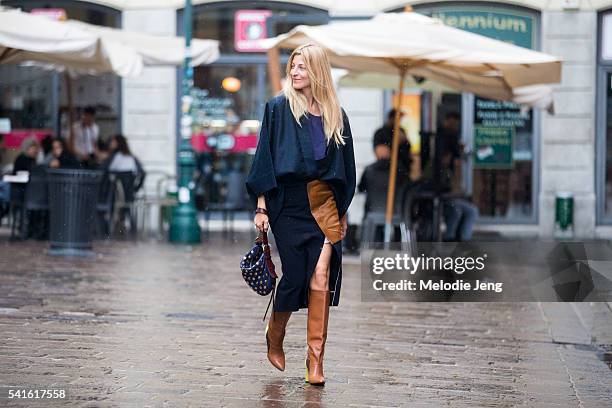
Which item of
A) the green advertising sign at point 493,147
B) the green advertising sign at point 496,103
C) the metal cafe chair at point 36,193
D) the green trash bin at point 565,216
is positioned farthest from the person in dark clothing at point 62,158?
the green trash bin at point 565,216

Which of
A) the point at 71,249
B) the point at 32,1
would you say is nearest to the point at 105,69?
the point at 71,249

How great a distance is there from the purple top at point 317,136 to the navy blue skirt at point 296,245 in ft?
0.57

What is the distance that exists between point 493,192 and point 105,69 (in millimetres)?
6889

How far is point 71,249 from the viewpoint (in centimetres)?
1373

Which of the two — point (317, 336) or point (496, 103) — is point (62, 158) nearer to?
point (496, 103)

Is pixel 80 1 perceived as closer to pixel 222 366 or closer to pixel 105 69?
pixel 105 69

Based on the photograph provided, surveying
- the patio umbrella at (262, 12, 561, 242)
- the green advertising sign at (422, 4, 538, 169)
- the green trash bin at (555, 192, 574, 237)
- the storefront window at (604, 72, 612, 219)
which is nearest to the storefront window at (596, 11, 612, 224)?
the storefront window at (604, 72, 612, 219)

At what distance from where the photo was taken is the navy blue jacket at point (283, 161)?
20.6ft

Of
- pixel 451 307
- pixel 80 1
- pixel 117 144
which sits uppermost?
pixel 80 1

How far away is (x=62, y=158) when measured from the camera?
16.7m

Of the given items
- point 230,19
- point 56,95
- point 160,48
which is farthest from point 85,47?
point 56,95

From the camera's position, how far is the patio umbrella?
477 inches

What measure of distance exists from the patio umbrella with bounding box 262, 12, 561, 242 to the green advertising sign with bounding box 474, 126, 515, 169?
18.4 ft

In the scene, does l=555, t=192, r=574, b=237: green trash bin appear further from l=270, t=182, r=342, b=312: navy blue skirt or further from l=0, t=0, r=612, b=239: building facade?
l=270, t=182, r=342, b=312: navy blue skirt
